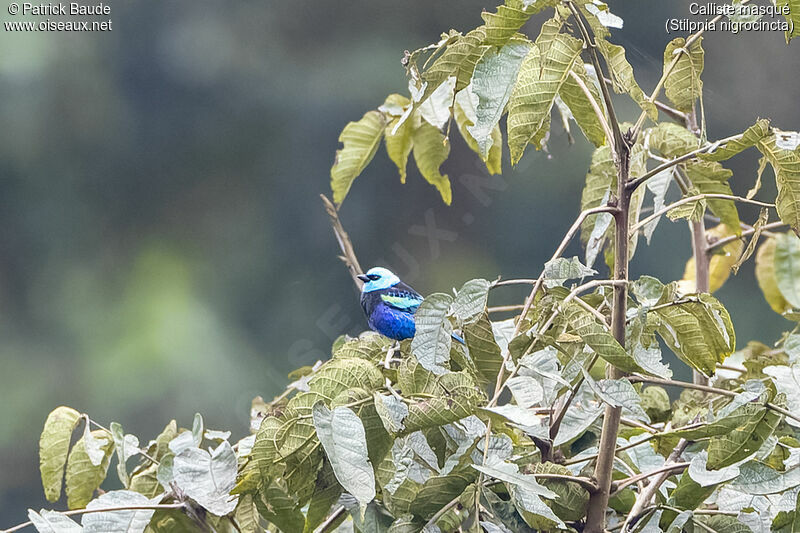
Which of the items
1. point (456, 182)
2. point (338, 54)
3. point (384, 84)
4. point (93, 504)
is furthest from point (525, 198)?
point (93, 504)

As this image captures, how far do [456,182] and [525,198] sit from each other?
187 millimetres

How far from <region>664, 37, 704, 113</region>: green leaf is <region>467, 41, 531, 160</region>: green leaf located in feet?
0.48

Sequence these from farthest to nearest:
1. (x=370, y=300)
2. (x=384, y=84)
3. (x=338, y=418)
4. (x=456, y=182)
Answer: (x=384, y=84), (x=456, y=182), (x=370, y=300), (x=338, y=418)

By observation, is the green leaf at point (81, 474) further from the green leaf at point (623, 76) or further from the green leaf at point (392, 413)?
the green leaf at point (623, 76)

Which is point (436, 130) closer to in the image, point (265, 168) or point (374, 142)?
point (374, 142)

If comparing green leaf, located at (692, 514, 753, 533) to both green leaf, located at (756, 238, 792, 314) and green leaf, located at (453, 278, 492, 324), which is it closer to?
green leaf, located at (453, 278, 492, 324)

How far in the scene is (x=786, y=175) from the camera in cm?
41

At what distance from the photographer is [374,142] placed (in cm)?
69

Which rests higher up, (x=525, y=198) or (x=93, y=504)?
(x=93, y=504)

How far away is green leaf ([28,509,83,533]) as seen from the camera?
461 millimetres

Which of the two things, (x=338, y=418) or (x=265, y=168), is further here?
(x=265, y=168)

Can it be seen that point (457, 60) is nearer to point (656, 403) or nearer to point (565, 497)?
point (565, 497)

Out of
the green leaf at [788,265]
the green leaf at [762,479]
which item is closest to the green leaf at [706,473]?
the green leaf at [762,479]

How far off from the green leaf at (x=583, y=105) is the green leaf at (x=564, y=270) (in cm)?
9
